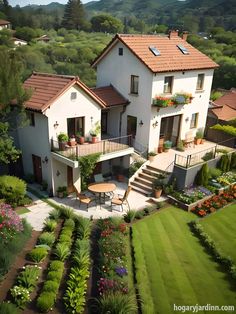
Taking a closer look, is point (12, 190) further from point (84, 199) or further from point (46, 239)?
point (46, 239)

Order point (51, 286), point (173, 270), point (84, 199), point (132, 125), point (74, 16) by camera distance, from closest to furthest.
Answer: point (51, 286), point (173, 270), point (84, 199), point (132, 125), point (74, 16)

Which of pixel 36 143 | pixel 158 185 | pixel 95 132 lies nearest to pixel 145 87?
pixel 95 132

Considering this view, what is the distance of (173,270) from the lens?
14.7m

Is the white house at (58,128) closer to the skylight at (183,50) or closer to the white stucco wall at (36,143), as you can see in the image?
the white stucco wall at (36,143)

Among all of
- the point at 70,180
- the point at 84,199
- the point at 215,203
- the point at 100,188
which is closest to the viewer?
the point at 84,199

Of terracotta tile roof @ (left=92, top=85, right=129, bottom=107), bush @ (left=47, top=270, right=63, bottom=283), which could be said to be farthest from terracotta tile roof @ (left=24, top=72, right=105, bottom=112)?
bush @ (left=47, top=270, right=63, bottom=283)

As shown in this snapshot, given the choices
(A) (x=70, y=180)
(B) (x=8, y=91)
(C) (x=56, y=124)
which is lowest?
(A) (x=70, y=180)

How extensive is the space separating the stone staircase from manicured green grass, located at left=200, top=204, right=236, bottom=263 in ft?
15.5

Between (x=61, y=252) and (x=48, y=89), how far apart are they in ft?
37.4

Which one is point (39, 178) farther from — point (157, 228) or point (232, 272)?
point (232, 272)

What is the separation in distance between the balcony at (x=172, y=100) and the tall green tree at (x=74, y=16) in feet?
362

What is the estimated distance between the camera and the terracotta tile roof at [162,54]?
78.6 feet

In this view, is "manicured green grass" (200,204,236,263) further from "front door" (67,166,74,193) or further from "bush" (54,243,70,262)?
"front door" (67,166,74,193)

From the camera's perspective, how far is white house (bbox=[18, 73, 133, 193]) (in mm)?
20438
